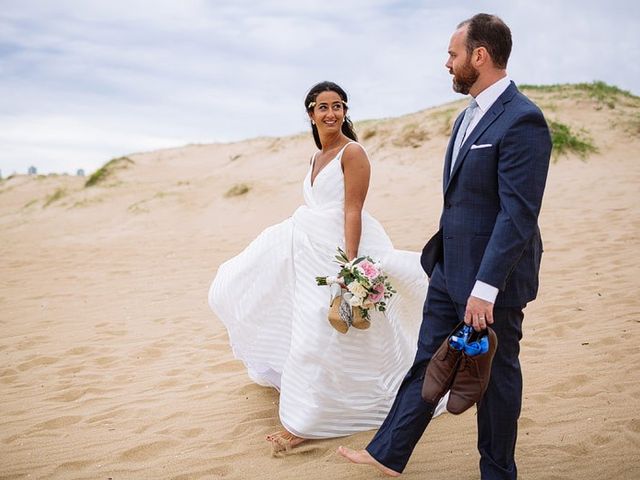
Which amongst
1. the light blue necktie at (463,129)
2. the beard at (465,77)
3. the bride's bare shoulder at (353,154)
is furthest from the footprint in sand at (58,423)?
the beard at (465,77)

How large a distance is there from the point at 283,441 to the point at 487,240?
1.68 metres

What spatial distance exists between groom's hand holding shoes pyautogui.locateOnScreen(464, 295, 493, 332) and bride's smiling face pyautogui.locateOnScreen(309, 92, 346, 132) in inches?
Answer: 59.7

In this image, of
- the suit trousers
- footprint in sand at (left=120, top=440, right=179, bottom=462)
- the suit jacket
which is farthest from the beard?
footprint in sand at (left=120, top=440, right=179, bottom=462)

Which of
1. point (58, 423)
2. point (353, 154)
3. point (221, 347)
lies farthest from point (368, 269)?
point (221, 347)

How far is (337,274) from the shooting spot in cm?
331

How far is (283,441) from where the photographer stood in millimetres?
3416

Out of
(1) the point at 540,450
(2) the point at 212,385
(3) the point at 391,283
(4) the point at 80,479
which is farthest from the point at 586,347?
(4) the point at 80,479

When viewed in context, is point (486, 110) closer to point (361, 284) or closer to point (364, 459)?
point (361, 284)

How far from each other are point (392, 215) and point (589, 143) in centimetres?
530

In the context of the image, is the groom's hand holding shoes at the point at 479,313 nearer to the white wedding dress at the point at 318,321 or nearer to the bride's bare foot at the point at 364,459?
the bride's bare foot at the point at 364,459

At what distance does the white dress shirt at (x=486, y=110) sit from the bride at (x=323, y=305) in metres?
0.90

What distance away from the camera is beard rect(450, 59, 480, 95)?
8.39 feet

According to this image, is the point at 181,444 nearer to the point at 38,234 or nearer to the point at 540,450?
the point at 540,450

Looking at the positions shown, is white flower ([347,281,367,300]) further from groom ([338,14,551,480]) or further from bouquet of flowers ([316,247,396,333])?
groom ([338,14,551,480])
